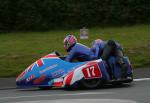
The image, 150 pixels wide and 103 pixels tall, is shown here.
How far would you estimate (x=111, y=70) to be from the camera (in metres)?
16.0

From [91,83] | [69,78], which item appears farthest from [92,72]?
[69,78]

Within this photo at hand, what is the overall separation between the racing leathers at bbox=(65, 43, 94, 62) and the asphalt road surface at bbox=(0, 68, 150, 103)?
0.86 meters

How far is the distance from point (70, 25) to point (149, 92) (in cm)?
1909

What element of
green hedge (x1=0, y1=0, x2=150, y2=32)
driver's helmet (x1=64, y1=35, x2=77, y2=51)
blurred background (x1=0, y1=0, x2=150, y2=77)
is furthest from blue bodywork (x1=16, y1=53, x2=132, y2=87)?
green hedge (x1=0, y1=0, x2=150, y2=32)

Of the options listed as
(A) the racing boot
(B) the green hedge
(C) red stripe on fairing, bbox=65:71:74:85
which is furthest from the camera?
(B) the green hedge

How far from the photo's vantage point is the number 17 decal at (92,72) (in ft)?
51.6

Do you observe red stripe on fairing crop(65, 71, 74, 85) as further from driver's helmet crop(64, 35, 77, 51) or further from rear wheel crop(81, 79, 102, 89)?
driver's helmet crop(64, 35, 77, 51)

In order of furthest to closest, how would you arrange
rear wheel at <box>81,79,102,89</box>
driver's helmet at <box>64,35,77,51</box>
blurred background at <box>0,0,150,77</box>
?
1. blurred background at <box>0,0,150,77</box>
2. driver's helmet at <box>64,35,77,51</box>
3. rear wheel at <box>81,79,102,89</box>

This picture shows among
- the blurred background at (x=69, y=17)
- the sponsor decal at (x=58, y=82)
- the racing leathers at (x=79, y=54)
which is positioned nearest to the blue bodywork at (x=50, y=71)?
the sponsor decal at (x=58, y=82)

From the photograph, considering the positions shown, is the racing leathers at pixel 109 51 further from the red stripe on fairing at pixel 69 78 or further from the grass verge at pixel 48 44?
the grass verge at pixel 48 44

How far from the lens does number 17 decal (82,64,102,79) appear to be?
51.6 feet

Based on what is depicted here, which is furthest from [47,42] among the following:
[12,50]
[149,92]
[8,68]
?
[149,92]

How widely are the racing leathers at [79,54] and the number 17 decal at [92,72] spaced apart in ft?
1.50

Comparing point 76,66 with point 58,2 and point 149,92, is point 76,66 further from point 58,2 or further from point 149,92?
point 58,2
